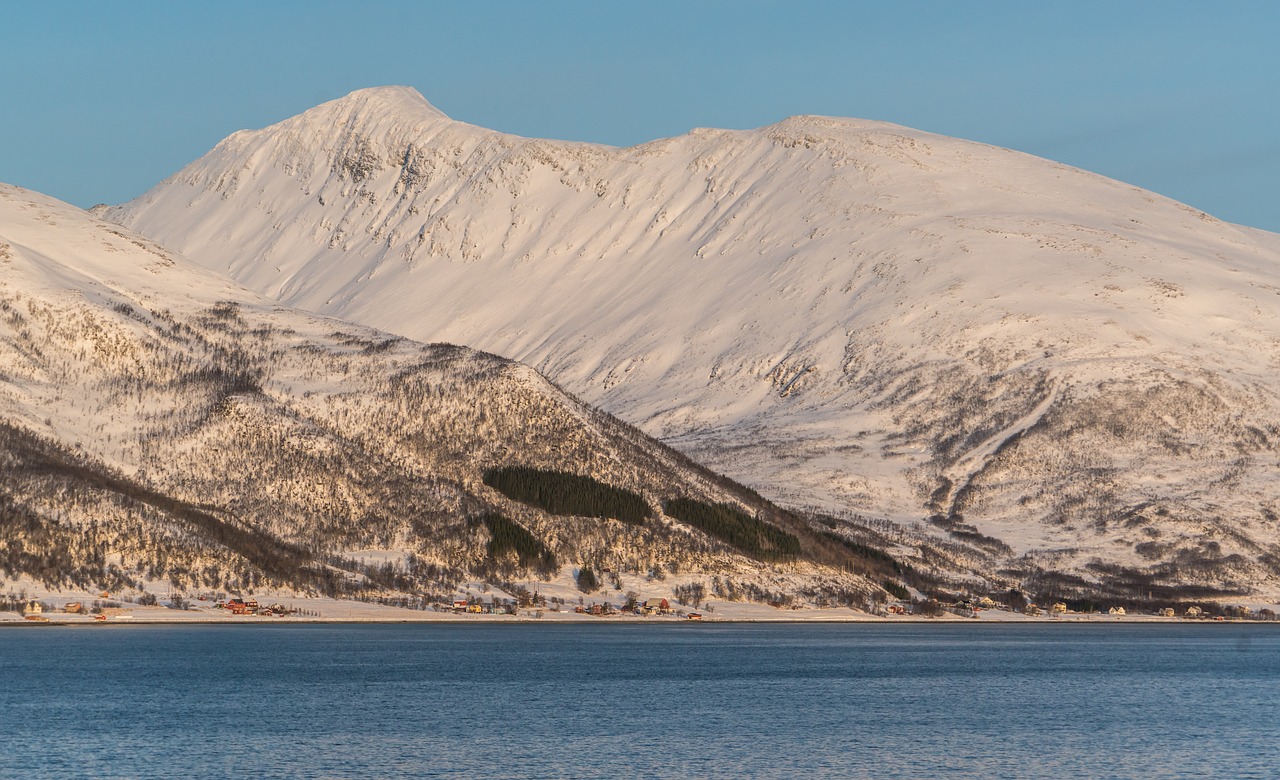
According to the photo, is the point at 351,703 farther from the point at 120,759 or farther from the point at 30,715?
the point at 120,759

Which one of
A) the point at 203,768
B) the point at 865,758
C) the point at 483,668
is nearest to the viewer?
the point at 203,768

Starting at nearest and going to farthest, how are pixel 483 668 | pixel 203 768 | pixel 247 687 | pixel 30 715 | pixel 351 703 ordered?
pixel 203 768
pixel 30 715
pixel 351 703
pixel 247 687
pixel 483 668

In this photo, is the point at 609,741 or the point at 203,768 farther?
the point at 609,741

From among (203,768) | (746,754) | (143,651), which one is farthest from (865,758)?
(143,651)

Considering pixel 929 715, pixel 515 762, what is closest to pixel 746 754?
pixel 515 762

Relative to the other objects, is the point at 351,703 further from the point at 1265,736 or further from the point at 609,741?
the point at 1265,736

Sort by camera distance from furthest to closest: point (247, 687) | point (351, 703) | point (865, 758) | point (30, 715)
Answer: point (247, 687)
point (351, 703)
point (30, 715)
point (865, 758)
